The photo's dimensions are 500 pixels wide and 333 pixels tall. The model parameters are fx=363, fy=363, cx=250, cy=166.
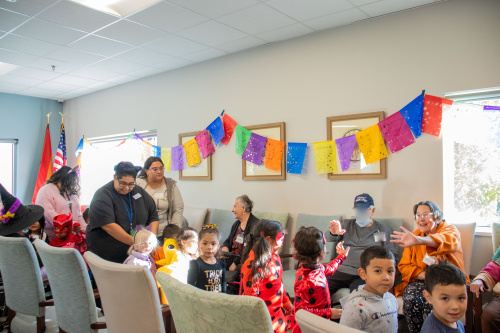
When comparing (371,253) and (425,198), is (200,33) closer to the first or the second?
(425,198)

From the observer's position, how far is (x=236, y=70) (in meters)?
4.58

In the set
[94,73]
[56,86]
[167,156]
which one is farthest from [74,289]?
[56,86]

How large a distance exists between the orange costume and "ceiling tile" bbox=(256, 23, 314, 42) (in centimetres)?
229

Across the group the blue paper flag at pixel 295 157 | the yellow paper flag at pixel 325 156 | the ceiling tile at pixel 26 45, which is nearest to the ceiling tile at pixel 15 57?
the ceiling tile at pixel 26 45

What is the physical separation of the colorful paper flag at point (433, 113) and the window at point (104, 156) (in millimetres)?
4121

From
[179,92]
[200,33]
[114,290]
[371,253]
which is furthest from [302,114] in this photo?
[114,290]

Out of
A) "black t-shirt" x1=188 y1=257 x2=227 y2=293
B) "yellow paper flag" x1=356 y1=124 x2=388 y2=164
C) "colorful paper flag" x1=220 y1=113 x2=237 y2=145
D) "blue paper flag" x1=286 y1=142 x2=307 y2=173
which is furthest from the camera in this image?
"colorful paper flag" x1=220 y1=113 x2=237 y2=145

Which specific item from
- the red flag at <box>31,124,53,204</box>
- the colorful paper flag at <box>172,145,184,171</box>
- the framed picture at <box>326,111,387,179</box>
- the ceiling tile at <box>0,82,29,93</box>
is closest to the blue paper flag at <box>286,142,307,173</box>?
the framed picture at <box>326,111,387,179</box>

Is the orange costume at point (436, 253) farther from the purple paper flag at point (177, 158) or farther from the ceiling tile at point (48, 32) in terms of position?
the ceiling tile at point (48, 32)

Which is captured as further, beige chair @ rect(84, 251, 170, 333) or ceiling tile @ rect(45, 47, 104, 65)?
ceiling tile @ rect(45, 47, 104, 65)

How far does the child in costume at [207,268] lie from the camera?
2223 millimetres

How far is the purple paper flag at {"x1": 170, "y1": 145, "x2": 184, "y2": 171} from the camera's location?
17.1 feet

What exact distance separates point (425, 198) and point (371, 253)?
1.76 meters

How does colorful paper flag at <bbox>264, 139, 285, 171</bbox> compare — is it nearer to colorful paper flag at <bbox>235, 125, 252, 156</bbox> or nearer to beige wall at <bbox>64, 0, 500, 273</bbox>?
beige wall at <bbox>64, 0, 500, 273</bbox>
